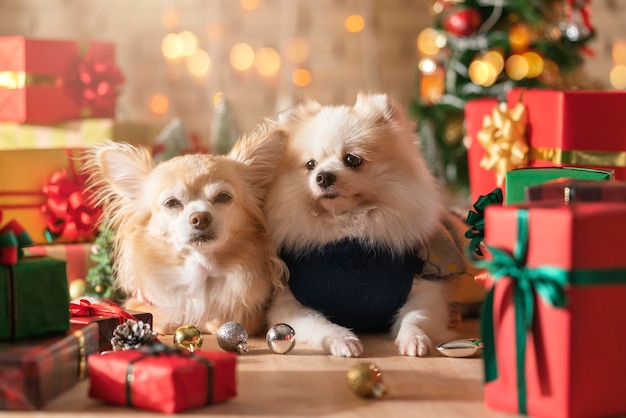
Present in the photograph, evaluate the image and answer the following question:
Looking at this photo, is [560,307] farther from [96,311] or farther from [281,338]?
[96,311]

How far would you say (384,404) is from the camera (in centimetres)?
159

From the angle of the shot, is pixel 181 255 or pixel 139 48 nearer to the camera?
pixel 181 255

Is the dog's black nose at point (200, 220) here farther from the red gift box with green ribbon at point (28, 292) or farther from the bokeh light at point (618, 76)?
the bokeh light at point (618, 76)

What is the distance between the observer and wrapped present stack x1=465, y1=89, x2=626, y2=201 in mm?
2168

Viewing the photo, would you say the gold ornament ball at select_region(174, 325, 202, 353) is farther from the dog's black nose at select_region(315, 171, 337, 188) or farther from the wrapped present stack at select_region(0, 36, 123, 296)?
the wrapped present stack at select_region(0, 36, 123, 296)

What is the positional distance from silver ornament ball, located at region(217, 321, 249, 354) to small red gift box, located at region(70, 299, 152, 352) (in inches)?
7.9

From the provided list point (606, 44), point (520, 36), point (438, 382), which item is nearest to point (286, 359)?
point (438, 382)

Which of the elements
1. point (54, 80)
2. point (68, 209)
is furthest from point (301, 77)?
point (68, 209)

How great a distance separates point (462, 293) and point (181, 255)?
81cm

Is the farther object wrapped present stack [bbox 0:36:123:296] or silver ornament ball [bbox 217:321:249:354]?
wrapped present stack [bbox 0:36:123:296]

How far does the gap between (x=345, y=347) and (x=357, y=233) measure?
29 centimetres

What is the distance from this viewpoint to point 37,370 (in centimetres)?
150

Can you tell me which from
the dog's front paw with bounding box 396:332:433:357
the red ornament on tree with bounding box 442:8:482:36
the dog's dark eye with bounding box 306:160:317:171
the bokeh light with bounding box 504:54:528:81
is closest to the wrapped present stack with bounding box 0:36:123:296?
the dog's dark eye with bounding box 306:160:317:171

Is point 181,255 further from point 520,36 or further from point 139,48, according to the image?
point 139,48
